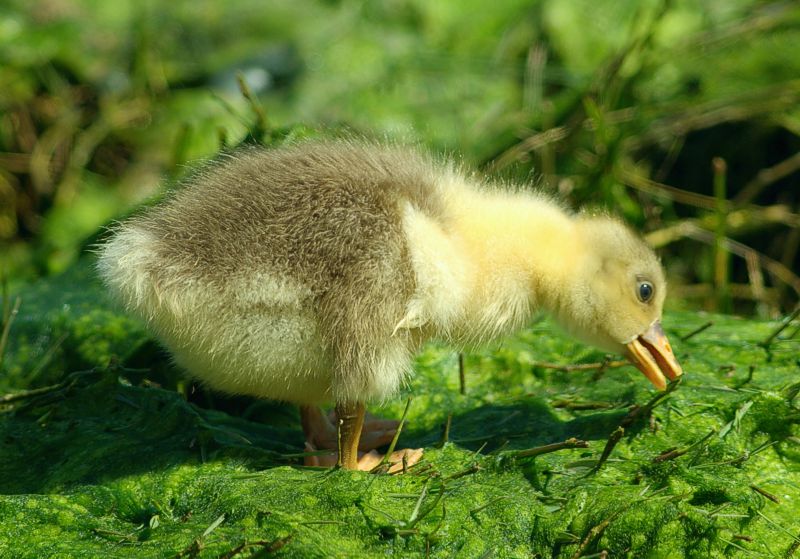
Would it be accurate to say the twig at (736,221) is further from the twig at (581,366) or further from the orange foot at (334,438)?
the orange foot at (334,438)

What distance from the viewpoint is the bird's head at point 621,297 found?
9.04 ft

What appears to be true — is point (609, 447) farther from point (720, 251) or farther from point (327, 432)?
point (720, 251)

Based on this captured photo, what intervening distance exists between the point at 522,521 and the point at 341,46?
4.49 m

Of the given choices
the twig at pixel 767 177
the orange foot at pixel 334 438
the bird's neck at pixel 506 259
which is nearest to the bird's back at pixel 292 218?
the bird's neck at pixel 506 259

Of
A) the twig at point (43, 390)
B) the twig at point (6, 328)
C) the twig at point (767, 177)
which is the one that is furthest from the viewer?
the twig at point (767, 177)

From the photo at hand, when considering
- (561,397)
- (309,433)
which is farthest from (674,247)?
(309,433)

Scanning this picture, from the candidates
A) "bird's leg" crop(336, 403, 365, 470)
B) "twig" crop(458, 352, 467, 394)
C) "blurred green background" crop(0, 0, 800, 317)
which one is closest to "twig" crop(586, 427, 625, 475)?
"bird's leg" crop(336, 403, 365, 470)

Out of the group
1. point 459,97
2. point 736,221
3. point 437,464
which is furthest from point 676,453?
point 459,97

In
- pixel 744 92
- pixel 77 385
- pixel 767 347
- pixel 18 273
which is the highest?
pixel 744 92

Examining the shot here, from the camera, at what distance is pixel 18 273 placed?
15.4 feet

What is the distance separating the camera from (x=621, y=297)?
2773mm

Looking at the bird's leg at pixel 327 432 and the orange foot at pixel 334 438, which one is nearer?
the orange foot at pixel 334 438

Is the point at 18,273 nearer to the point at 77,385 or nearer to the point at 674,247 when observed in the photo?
the point at 77,385

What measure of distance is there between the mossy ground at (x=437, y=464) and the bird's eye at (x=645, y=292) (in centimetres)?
26
